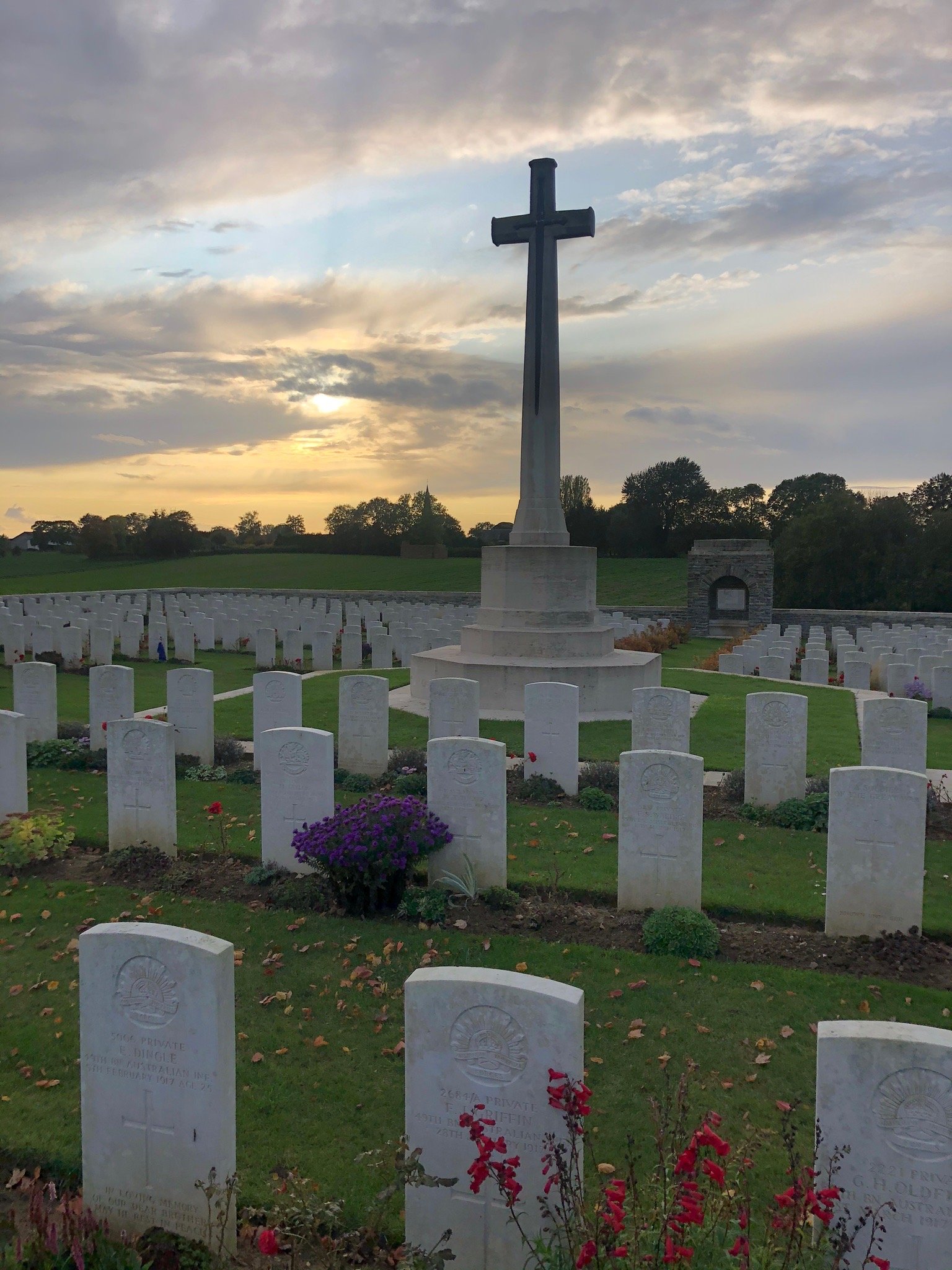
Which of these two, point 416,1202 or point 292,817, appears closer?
point 416,1202

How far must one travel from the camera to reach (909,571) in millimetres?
40000

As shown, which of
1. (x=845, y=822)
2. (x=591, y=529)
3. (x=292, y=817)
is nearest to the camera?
(x=845, y=822)

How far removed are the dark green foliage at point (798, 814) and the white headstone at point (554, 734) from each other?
185cm

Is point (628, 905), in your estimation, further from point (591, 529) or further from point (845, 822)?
point (591, 529)

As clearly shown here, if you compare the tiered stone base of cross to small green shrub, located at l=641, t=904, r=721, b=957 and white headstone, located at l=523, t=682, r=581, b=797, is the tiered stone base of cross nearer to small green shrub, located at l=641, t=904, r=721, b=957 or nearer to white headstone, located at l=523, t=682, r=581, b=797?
white headstone, located at l=523, t=682, r=581, b=797

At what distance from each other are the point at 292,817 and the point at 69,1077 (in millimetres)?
2687

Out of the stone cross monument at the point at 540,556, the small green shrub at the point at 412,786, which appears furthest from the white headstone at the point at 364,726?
the stone cross monument at the point at 540,556

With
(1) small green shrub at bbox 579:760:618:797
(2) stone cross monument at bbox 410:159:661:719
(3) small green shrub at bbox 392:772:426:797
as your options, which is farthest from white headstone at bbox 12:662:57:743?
(1) small green shrub at bbox 579:760:618:797

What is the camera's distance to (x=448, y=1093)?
313 centimetres

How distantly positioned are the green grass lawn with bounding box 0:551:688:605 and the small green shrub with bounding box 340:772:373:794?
33667 millimetres

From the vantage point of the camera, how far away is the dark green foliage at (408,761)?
9992 mm

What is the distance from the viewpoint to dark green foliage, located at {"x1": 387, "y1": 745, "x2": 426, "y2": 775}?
393 inches

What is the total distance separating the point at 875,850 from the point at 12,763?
7044 millimetres

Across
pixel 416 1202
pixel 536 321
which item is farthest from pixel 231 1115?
pixel 536 321
